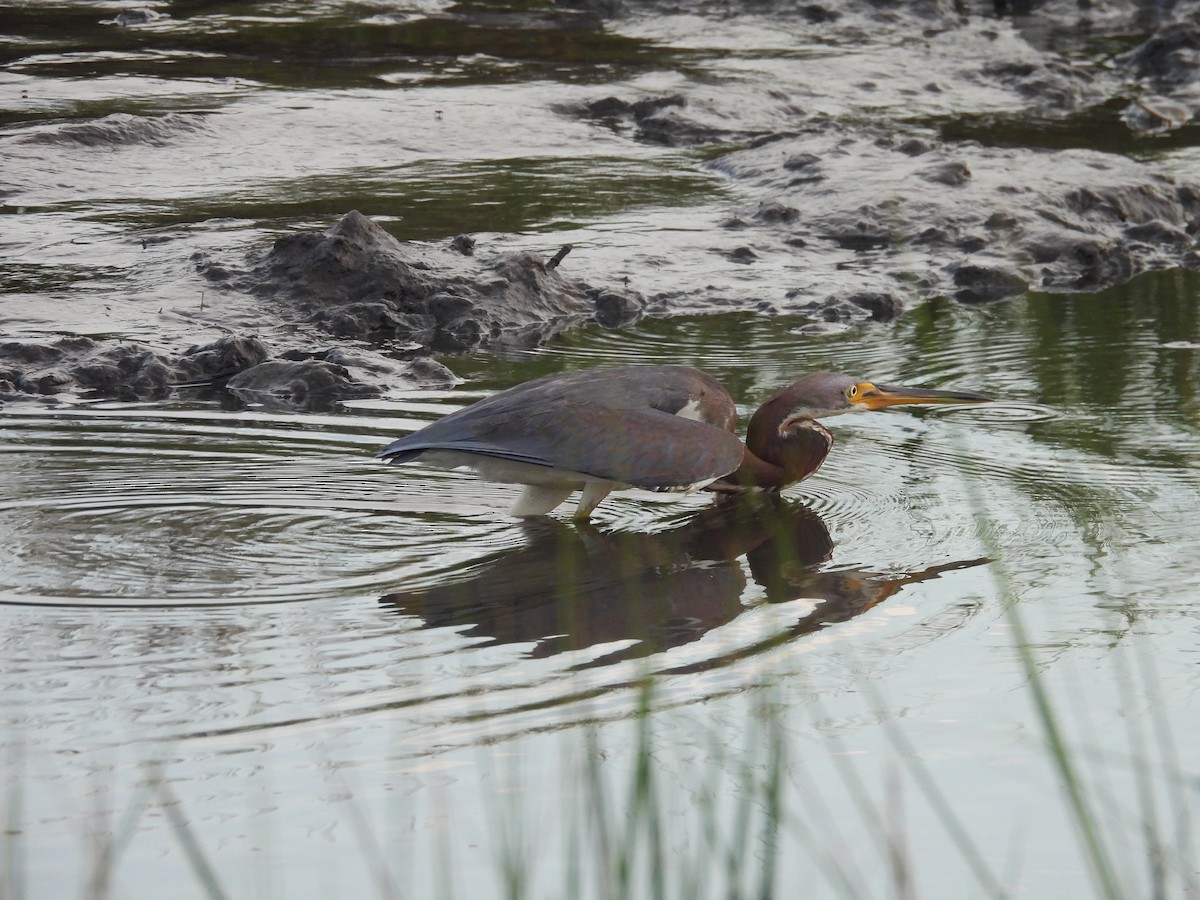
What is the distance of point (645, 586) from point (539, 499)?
0.82 m

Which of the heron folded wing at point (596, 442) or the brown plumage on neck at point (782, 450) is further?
the brown plumage on neck at point (782, 450)

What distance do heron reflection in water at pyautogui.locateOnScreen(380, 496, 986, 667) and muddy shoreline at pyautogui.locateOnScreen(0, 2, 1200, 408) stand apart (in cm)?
184

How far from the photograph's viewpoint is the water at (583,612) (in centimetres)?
342

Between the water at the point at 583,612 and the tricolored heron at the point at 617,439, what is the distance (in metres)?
0.14

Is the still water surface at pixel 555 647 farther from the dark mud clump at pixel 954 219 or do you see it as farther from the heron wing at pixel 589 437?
the dark mud clump at pixel 954 219

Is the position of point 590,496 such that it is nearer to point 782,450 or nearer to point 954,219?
point 782,450

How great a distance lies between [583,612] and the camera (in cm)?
492

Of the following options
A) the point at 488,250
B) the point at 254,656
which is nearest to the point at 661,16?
the point at 488,250

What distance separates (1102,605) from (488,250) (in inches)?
196

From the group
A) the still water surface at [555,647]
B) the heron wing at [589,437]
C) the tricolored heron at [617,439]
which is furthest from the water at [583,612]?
the heron wing at [589,437]

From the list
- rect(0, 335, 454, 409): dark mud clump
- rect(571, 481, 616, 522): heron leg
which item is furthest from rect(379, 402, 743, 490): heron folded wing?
rect(0, 335, 454, 409): dark mud clump

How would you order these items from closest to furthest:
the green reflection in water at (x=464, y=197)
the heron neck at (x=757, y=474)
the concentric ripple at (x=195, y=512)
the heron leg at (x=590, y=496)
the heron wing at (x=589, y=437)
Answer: the concentric ripple at (x=195, y=512), the heron wing at (x=589, y=437), the heron leg at (x=590, y=496), the heron neck at (x=757, y=474), the green reflection in water at (x=464, y=197)

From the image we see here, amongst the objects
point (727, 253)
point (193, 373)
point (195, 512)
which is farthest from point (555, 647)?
point (727, 253)

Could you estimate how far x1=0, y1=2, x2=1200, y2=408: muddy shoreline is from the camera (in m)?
7.30
